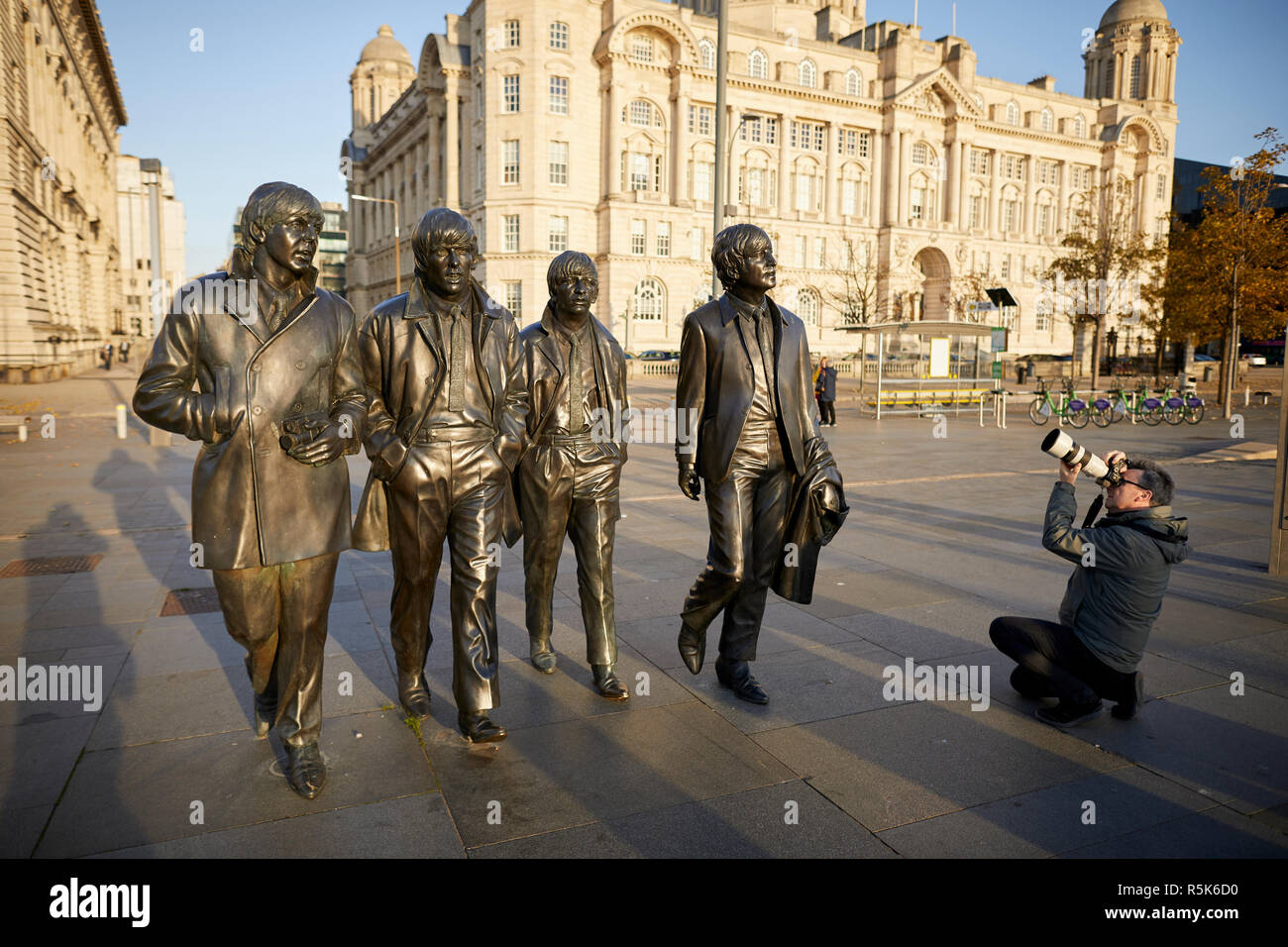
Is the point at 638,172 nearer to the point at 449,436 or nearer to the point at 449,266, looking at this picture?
the point at 449,266

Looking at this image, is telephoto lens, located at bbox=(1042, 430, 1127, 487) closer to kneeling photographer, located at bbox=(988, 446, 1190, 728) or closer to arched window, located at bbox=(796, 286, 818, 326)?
kneeling photographer, located at bbox=(988, 446, 1190, 728)

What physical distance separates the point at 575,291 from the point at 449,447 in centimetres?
108

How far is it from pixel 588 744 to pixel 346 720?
1.14 meters

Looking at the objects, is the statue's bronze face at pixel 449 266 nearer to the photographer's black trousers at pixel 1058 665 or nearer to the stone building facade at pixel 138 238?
the photographer's black trousers at pixel 1058 665

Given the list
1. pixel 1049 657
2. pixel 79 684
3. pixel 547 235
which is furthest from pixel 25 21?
pixel 1049 657

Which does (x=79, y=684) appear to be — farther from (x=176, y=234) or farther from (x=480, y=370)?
(x=176, y=234)

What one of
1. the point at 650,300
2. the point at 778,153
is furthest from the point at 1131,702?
the point at 778,153

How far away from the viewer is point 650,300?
193 ft

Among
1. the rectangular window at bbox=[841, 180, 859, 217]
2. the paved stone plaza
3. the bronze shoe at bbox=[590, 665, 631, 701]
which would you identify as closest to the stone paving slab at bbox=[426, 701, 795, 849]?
the paved stone plaza

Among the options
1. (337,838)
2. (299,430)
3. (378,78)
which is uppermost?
(378,78)

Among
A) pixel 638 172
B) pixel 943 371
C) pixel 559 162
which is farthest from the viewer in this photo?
pixel 638 172

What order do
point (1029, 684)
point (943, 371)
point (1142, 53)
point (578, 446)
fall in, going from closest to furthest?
1. point (1029, 684)
2. point (578, 446)
3. point (943, 371)
4. point (1142, 53)

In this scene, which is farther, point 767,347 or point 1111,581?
point 767,347
